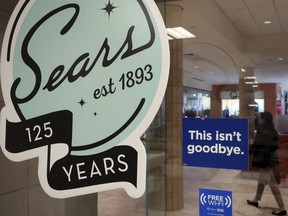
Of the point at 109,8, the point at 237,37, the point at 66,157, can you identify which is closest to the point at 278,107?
the point at 237,37

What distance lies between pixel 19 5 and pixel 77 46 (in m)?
0.52

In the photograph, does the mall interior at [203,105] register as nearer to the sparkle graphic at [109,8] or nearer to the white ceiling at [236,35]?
the white ceiling at [236,35]

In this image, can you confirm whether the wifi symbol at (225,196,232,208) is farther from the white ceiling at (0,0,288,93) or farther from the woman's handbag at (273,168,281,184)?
the woman's handbag at (273,168,281,184)

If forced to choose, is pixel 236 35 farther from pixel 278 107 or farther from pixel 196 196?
pixel 196 196

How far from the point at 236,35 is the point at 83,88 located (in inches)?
50.1

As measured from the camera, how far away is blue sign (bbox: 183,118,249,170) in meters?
1.70

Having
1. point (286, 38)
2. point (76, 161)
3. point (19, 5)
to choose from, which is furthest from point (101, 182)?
point (286, 38)

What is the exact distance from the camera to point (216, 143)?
1739 mm

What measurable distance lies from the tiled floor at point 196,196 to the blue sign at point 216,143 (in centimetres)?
8

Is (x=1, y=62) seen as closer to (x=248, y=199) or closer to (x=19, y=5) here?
(x=19, y=5)

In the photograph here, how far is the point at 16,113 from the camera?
6.48ft

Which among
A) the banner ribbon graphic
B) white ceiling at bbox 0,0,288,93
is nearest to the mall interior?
white ceiling at bbox 0,0,288,93

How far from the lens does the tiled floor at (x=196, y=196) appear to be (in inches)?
76.9

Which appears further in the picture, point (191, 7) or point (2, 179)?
point (191, 7)
